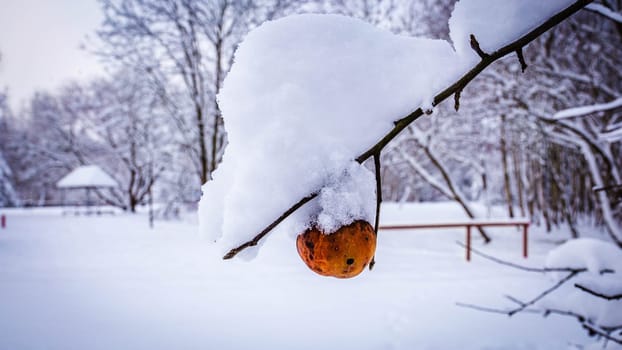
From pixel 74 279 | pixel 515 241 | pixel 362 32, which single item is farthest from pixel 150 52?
pixel 362 32

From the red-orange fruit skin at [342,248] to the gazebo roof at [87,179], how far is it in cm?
1874

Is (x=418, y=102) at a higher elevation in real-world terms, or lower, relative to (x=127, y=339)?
higher

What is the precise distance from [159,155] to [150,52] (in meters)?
8.97

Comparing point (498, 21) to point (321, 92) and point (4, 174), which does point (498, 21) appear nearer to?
point (321, 92)

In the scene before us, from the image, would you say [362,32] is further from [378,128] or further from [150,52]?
[150,52]

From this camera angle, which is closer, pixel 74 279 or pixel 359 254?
pixel 359 254

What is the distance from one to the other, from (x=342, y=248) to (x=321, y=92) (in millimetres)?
237

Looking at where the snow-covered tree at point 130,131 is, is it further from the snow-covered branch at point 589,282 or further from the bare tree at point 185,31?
the snow-covered branch at point 589,282

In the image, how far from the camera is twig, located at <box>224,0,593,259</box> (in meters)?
0.47

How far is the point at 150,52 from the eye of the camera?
943 centimetres

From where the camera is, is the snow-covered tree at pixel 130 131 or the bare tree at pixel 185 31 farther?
the snow-covered tree at pixel 130 131

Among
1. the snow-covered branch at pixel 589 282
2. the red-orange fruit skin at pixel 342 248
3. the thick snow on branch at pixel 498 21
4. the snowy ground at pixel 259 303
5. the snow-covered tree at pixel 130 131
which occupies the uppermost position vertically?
the snow-covered tree at pixel 130 131

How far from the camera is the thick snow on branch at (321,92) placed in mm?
540

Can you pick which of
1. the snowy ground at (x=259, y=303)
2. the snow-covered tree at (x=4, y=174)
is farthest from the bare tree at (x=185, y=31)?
the snow-covered tree at (x=4, y=174)
